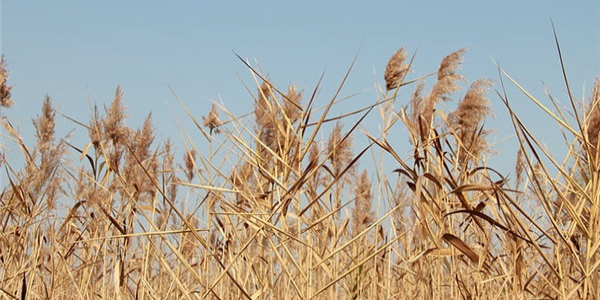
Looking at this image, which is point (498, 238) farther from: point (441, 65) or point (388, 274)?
point (441, 65)

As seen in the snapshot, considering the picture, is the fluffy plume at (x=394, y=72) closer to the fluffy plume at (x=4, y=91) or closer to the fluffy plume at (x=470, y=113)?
the fluffy plume at (x=470, y=113)

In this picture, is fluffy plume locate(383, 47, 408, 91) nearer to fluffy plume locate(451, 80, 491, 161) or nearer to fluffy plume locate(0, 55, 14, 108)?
fluffy plume locate(451, 80, 491, 161)

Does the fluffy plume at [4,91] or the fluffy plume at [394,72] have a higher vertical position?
the fluffy plume at [4,91]

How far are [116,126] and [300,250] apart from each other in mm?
1899

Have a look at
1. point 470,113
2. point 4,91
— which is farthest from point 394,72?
point 4,91

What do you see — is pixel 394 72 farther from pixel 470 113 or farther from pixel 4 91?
pixel 4 91

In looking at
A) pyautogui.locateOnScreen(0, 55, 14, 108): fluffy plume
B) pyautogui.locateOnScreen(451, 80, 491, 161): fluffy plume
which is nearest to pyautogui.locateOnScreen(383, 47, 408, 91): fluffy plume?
pyautogui.locateOnScreen(451, 80, 491, 161): fluffy plume

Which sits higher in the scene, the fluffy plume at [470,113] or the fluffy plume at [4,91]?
the fluffy plume at [4,91]

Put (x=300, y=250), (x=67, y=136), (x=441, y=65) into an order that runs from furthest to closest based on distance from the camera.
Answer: (x=67, y=136) → (x=441, y=65) → (x=300, y=250)

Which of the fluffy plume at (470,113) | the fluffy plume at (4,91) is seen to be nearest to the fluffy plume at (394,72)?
the fluffy plume at (470,113)

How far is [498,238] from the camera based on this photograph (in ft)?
8.76

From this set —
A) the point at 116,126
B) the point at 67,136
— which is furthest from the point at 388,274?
the point at 67,136

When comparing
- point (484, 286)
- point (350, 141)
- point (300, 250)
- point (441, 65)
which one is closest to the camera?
point (300, 250)

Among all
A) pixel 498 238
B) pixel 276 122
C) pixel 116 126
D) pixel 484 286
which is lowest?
pixel 484 286
